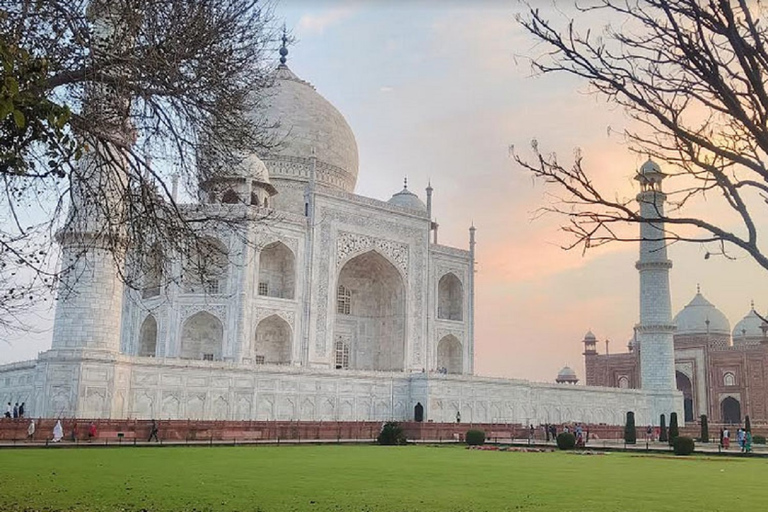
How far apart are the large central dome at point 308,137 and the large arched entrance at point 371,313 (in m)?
3.61

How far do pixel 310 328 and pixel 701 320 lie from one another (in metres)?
26.8

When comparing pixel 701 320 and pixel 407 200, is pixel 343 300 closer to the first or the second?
pixel 407 200

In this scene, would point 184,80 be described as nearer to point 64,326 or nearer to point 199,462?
point 199,462

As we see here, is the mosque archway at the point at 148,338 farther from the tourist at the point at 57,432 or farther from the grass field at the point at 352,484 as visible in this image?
the grass field at the point at 352,484

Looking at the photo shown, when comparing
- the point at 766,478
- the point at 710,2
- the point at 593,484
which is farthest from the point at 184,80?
the point at 766,478

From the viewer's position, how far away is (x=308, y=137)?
3253cm

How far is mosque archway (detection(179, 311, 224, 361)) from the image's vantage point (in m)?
26.5

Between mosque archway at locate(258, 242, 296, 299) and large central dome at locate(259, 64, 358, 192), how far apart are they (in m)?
3.71

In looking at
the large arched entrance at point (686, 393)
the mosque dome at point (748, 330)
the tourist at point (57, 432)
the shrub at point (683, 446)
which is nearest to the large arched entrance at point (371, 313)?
the shrub at point (683, 446)

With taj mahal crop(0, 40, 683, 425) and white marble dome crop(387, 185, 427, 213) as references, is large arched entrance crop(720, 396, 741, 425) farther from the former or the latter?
white marble dome crop(387, 185, 427, 213)

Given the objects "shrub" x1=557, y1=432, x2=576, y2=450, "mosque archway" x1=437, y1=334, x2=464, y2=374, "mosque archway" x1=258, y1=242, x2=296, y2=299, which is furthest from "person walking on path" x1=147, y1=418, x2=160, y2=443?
"mosque archway" x1=437, y1=334, x2=464, y2=374

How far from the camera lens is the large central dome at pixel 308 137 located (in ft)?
104

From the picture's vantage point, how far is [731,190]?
4.84 metres

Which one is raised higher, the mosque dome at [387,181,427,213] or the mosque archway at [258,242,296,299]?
the mosque dome at [387,181,427,213]
